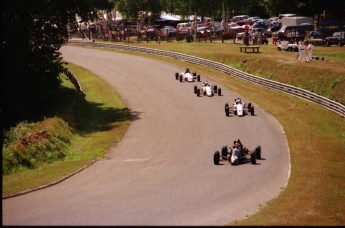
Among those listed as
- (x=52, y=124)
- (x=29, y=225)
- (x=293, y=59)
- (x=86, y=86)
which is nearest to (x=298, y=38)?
(x=293, y=59)

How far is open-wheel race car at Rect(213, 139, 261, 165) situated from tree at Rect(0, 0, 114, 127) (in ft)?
45.7

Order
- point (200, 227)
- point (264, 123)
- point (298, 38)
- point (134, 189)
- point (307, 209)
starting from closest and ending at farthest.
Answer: point (200, 227), point (307, 209), point (134, 189), point (264, 123), point (298, 38)

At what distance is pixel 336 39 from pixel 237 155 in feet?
113

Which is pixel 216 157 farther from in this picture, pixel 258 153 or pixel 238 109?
pixel 238 109

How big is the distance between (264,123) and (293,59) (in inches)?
641

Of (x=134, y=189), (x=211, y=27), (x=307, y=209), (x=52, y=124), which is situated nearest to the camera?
(x=307, y=209)

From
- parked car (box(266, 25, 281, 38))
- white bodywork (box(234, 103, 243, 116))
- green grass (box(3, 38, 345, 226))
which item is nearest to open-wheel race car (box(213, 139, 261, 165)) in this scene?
green grass (box(3, 38, 345, 226))

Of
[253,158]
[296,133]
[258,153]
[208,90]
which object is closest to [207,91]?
[208,90]

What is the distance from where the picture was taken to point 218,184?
65.3 ft

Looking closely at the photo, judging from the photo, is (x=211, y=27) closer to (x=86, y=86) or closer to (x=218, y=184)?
(x=86, y=86)

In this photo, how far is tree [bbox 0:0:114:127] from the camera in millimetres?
30203

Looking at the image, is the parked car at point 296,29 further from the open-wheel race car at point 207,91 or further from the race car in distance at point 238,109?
the race car in distance at point 238,109

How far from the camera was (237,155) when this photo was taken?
22.6m

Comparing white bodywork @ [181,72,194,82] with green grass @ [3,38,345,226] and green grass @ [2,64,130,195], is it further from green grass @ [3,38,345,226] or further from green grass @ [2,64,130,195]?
green grass @ [2,64,130,195]
